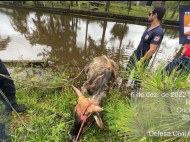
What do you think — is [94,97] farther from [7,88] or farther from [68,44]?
[68,44]

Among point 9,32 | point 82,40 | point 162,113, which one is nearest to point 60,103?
point 162,113

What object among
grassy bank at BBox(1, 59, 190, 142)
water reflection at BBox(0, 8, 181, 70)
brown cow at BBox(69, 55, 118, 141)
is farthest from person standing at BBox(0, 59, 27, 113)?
water reflection at BBox(0, 8, 181, 70)

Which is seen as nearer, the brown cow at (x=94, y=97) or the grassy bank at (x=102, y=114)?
the grassy bank at (x=102, y=114)

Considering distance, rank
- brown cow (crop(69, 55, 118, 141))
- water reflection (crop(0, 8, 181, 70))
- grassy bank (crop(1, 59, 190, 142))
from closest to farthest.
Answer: grassy bank (crop(1, 59, 190, 142)) → brown cow (crop(69, 55, 118, 141)) → water reflection (crop(0, 8, 181, 70))

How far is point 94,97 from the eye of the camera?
2.91 meters

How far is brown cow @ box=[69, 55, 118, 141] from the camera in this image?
7.70ft

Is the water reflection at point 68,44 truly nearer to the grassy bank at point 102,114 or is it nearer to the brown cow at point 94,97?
the grassy bank at point 102,114

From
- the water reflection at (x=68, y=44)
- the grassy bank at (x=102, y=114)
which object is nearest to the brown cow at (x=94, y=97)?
the grassy bank at (x=102, y=114)

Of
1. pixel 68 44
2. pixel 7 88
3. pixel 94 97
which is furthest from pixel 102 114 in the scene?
pixel 68 44

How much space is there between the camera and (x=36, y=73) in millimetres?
4609

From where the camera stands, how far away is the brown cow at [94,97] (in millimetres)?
2348

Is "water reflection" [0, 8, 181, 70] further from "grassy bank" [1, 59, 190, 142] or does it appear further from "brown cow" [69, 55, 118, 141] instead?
"brown cow" [69, 55, 118, 141]

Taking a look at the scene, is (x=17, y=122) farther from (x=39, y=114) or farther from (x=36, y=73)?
(x=36, y=73)

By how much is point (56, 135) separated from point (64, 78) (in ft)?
6.83
